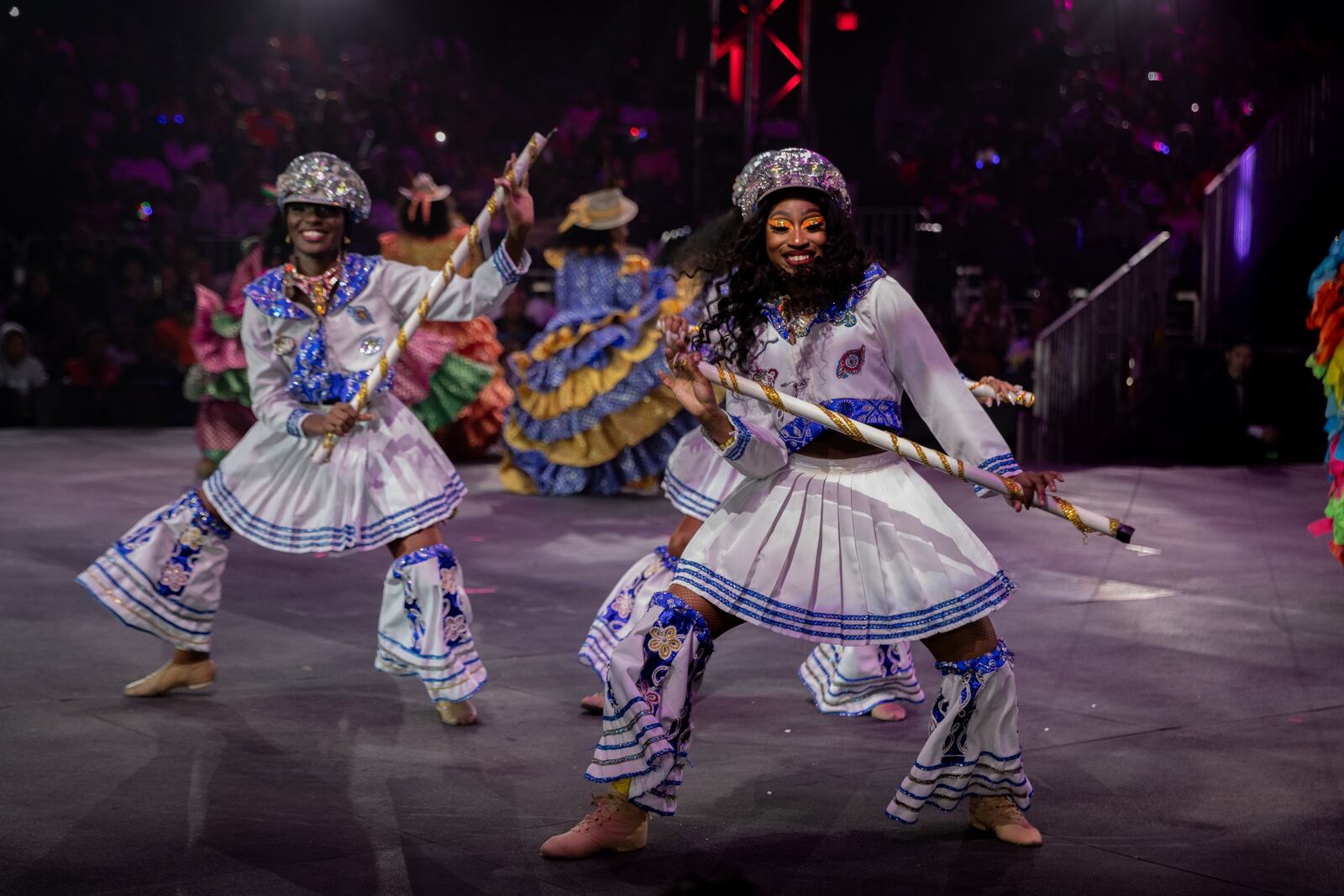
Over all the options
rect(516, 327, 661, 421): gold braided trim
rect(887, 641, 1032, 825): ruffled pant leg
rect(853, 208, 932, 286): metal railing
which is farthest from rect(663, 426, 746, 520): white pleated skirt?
rect(853, 208, 932, 286): metal railing

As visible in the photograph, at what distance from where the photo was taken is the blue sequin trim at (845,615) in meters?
3.43

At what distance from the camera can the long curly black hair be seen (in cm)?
360

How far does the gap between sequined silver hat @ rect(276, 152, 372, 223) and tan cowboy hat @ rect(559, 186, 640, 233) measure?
13.6 ft

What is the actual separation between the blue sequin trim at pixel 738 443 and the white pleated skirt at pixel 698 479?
1.22 m

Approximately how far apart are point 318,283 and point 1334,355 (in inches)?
115

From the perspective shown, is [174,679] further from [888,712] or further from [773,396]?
[773,396]

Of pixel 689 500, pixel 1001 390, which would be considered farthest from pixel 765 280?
pixel 689 500

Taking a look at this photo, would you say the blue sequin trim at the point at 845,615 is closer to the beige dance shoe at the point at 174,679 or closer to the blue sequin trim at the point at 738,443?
the blue sequin trim at the point at 738,443

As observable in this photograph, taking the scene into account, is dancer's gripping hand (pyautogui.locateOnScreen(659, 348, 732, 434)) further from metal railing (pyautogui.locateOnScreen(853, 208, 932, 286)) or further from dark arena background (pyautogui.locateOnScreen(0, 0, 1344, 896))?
metal railing (pyautogui.locateOnScreen(853, 208, 932, 286))

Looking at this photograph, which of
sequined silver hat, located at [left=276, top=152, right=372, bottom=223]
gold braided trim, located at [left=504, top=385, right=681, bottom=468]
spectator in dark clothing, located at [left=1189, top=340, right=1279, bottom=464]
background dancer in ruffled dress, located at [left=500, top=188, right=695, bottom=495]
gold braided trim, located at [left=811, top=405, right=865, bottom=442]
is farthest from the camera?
spectator in dark clothing, located at [left=1189, top=340, right=1279, bottom=464]

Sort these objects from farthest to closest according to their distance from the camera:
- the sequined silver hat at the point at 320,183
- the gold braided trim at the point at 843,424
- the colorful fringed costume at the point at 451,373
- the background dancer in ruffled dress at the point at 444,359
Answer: the background dancer in ruffled dress at the point at 444,359, the colorful fringed costume at the point at 451,373, the sequined silver hat at the point at 320,183, the gold braided trim at the point at 843,424

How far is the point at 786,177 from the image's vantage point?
3586 mm

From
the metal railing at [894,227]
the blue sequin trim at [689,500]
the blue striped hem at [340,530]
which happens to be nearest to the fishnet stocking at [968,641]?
the blue sequin trim at [689,500]

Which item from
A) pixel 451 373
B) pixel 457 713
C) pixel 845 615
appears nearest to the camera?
pixel 845 615
